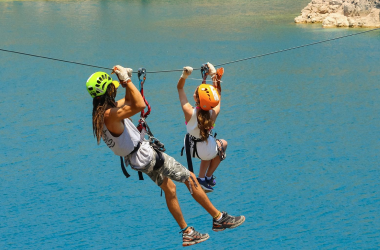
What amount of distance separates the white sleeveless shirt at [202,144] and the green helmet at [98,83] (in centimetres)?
116

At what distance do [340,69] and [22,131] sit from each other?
9.55m

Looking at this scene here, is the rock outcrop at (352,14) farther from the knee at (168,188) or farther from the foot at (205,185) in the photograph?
the knee at (168,188)

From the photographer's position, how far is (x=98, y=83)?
457 centimetres

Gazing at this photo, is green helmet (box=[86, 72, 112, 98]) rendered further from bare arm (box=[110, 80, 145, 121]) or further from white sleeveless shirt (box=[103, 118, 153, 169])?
white sleeveless shirt (box=[103, 118, 153, 169])

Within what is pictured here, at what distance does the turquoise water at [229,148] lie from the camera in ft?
23.5

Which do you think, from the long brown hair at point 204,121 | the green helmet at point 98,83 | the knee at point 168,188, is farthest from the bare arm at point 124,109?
the long brown hair at point 204,121

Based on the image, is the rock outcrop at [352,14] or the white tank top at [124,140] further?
the rock outcrop at [352,14]

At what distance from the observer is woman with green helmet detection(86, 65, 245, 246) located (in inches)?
181

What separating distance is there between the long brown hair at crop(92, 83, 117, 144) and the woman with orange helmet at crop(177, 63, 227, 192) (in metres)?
0.86

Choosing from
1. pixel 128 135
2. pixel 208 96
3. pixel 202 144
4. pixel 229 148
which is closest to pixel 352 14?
pixel 229 148

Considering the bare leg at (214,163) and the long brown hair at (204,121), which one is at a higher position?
the long brown hair at (204,121)

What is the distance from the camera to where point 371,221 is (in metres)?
7.25

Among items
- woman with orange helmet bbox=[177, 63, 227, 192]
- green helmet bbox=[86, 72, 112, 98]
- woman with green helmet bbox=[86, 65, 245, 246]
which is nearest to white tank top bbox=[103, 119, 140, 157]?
woman with green helmet bbox=[86, 65, 245, 246]

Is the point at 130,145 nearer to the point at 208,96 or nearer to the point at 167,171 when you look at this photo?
the point at 167,171
